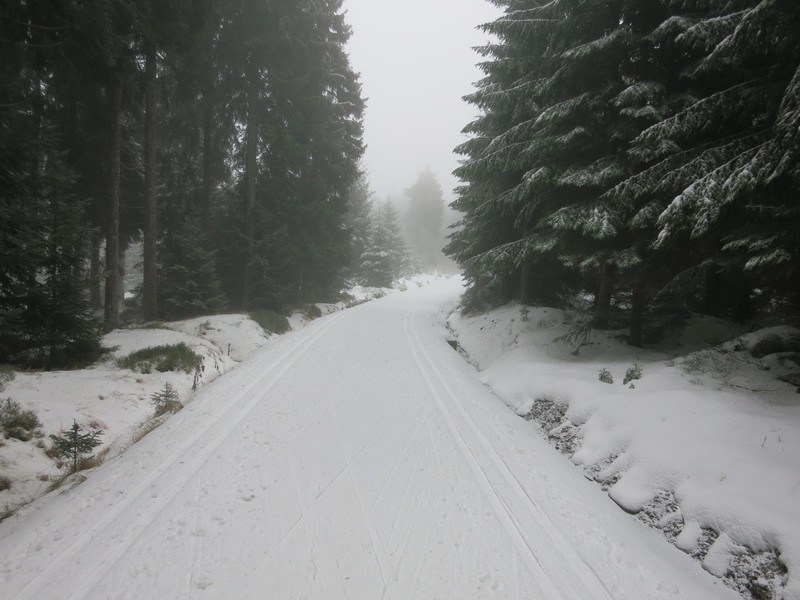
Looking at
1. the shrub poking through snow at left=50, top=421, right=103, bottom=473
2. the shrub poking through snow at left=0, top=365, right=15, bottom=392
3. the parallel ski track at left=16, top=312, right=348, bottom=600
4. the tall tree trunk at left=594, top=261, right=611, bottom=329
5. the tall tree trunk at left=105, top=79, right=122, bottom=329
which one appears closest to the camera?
the parallel ski track at left=16, top=312, right=348, bottom=600

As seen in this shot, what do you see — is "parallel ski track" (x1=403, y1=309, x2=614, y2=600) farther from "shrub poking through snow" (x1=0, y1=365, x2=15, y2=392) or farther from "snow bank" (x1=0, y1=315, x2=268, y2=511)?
"shrub poking through snow" (x1=0, y1=365, x2=15, y2=392)

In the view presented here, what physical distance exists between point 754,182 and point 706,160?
1331 millimetres

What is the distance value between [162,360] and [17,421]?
2990 mm

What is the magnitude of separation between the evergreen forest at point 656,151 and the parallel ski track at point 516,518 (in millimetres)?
3703

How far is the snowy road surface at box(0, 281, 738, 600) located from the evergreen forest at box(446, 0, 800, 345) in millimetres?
3601

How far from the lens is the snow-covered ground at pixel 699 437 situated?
9.36ft

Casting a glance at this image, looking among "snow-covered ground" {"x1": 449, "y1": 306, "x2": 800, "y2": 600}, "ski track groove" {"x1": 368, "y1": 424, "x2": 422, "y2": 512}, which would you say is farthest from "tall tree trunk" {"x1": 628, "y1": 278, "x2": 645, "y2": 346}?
"ski track groove" {"x1": 368, "y1": 424, "x2": 422, "y2": 512}

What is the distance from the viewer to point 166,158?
53.4ft

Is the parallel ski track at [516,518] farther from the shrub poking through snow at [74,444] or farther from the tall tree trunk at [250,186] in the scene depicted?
the tall tree trunk at [250,186]

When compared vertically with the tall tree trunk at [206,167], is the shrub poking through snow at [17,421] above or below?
below

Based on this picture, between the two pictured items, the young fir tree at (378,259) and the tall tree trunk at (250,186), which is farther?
the young fir tree at (378,259)

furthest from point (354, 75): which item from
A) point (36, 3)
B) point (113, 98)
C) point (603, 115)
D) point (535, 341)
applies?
point (535, 341)

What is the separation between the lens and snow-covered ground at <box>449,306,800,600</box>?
2854mm

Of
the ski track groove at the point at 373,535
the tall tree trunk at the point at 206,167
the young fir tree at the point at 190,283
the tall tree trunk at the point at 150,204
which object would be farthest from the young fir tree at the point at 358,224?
the ski track groove at the point at 373,535
